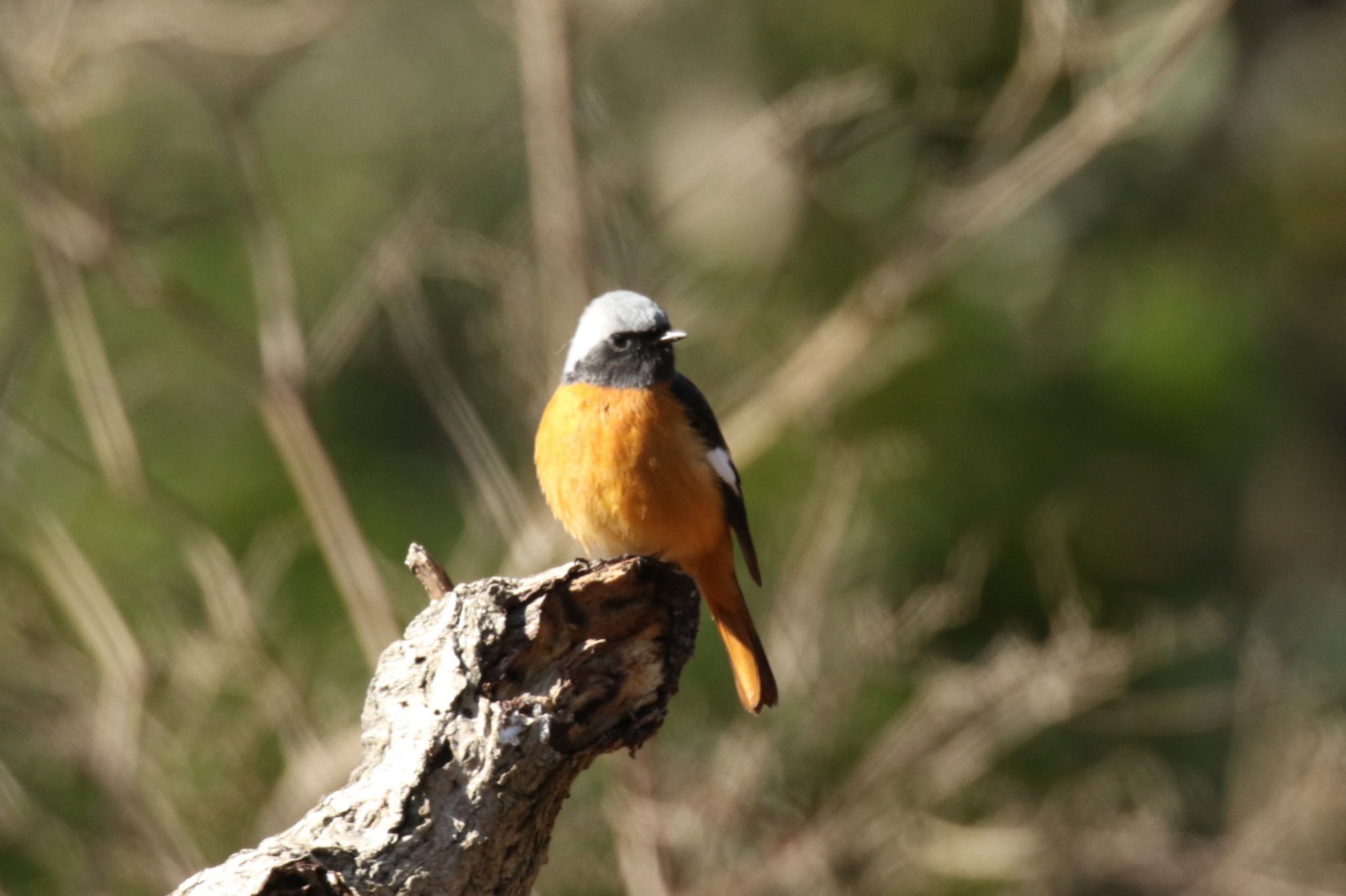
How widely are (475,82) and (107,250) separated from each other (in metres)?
5.28

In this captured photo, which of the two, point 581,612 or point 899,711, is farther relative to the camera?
point 899,711

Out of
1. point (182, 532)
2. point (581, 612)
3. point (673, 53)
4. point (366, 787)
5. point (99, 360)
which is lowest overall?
point (366, 787)

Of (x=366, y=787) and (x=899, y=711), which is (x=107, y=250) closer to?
(x=366, y=787)

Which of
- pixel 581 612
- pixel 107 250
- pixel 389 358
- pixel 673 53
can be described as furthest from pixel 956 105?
pixel 581 612

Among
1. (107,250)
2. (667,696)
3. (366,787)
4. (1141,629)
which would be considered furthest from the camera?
(1141,629)

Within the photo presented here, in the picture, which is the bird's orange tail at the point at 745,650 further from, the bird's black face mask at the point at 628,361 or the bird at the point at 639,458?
the bird's black face mask at the point at 628,361

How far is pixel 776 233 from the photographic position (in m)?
9.47

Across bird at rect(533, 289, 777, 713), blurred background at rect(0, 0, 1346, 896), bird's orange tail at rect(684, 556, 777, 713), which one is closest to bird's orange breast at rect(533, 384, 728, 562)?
bird at rect(533, 289, 777, 713)

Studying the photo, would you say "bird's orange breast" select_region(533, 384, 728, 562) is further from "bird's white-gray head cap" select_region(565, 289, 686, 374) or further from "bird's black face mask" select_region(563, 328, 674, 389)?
"bird's white-gray head cap" select_region(565, 289, 686, 374)

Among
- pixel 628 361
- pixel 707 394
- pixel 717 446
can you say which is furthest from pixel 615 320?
pixel 707 394

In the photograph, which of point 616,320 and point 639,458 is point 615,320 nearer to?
point 616,320

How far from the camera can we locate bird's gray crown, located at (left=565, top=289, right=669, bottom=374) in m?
5.48

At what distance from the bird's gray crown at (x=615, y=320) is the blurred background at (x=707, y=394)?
34.4 inches

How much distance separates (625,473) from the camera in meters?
5.15
